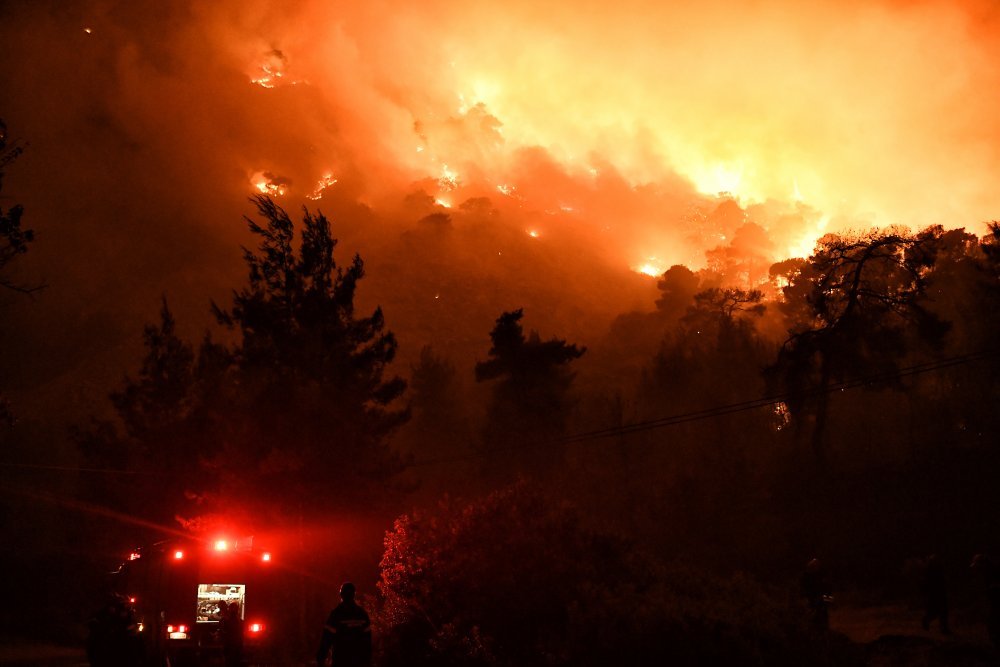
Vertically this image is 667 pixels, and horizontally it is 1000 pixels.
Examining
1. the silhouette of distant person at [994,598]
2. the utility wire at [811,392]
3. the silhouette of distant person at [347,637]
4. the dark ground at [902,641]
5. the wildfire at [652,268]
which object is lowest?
the dark ground at [902,641]

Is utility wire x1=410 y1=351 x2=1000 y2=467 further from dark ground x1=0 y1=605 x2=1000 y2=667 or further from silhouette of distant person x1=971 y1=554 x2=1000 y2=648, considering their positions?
silhouette of distant person x1=971 y1=554 x2=1000 y2=648

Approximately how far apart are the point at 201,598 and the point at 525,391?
27.3 m

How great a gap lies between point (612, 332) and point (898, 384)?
210 feet

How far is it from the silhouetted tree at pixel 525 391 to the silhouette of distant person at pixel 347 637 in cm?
3357

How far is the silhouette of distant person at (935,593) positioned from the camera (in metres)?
16.6

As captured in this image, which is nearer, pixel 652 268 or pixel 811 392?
pixel 811 392

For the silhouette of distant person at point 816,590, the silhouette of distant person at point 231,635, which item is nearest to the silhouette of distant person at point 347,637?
the silhouette of distant person at point 231,635

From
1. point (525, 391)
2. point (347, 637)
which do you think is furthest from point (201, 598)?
point (525, 391)

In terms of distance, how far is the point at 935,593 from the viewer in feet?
55.0

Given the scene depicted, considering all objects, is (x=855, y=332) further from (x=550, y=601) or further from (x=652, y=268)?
(x=652, y=268)

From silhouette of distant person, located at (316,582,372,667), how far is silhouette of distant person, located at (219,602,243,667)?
8683mm

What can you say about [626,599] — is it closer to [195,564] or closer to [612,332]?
[195,564]

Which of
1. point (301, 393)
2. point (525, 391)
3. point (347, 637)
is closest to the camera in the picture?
point (347, 637)

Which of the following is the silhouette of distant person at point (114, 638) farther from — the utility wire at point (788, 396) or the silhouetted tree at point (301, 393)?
the utility wire at point (788, 396)
